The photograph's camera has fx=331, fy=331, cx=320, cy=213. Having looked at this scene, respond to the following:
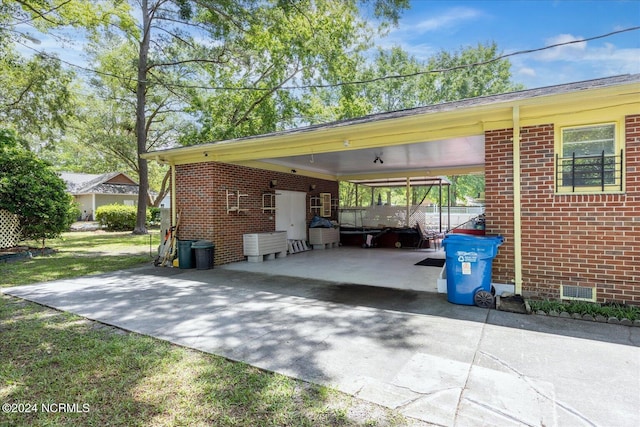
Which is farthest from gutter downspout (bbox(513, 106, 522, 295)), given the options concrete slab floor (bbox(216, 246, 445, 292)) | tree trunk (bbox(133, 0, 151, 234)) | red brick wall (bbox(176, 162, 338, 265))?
tree trunk (bbox(133, 0, 151, 234))

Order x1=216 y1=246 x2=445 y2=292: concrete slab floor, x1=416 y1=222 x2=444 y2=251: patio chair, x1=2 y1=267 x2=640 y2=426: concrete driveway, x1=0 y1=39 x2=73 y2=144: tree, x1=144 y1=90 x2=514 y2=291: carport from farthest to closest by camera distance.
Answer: x1=0 y1=39 x2=73 y2=144: tree < x1=416 y1=222 x2=444 y2=251: patio chair < x1=216 y1=246 x2=445 y2=292: concrete slab floor < x1=144 y1=90 x2=514 y2=291: carport < x1=2 y1=267 x2=640 y2=426: concrete driveway

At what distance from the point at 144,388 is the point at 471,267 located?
417 centimetres

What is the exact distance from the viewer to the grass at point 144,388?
2.24 meters

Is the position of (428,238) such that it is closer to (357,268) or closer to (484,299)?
(357,268)

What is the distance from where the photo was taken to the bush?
19266 mm

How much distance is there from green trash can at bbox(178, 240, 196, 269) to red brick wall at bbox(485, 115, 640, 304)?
6497 millimetres

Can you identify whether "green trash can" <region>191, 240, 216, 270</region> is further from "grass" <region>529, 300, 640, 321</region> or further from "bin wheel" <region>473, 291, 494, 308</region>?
"grass" <region>529, 300, 640, 321</region>

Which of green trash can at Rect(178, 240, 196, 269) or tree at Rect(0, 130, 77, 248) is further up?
tree at Rect(0, 130, 77, 248)

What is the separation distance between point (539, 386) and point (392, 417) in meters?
1.29

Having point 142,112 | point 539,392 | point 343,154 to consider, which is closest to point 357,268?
point 343,154

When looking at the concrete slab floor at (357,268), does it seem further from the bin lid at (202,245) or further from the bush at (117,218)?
the bush at (117,218)

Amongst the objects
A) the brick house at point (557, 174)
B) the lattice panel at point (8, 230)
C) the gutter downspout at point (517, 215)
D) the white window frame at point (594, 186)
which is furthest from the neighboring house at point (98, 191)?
the white window frame at point (594, 186)

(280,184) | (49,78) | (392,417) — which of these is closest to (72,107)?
(49,78)

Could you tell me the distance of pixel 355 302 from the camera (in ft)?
16.7
